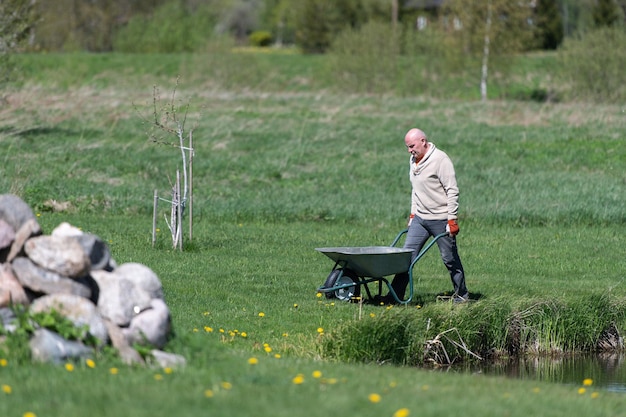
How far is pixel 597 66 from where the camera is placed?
4403 cm

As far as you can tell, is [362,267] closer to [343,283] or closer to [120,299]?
[343,283]

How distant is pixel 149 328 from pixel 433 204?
5033mm

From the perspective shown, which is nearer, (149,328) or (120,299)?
(149,328)

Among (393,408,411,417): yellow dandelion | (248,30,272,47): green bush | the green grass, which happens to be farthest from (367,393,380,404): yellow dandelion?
(248,30,272,47): green bush

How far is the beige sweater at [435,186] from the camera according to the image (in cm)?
1197

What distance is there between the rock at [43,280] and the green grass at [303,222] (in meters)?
0.65

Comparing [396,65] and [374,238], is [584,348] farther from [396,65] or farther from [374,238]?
[396,65]

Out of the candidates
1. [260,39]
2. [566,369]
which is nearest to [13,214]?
[566,369]

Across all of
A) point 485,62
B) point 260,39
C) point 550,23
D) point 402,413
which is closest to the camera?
point 402,413

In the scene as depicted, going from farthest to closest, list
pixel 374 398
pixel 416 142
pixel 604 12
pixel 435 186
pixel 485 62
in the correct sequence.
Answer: pixel 604 12 → pixel 485 62 → pixel 435 186 → pixel 416 142 → pixel 374 398

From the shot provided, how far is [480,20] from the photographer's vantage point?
5091 cm

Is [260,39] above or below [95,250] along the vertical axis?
above

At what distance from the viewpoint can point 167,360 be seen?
779cm

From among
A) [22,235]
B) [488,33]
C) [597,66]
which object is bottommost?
[22,235]
